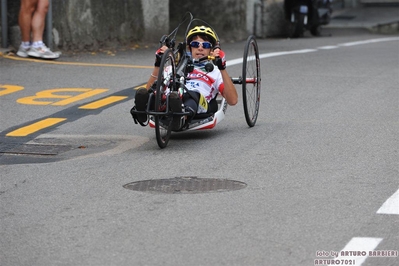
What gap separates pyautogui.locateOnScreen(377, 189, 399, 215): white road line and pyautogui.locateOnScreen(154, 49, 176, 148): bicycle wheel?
2.44m

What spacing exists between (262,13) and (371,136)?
13569 millimetres

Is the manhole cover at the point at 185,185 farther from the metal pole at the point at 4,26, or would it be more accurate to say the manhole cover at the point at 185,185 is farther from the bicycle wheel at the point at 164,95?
the metal pole at the point at 4,26

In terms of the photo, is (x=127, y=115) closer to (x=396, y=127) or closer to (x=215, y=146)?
(x=215, y=146)

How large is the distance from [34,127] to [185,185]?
3226 mm

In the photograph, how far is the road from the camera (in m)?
6.00

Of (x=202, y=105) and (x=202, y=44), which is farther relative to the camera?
(x=202, y=44)

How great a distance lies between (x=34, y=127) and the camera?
10.5 meters

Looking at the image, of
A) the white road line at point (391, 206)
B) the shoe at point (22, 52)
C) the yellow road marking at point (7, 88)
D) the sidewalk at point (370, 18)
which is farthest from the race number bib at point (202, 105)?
the sidewalk at point (370, 18)

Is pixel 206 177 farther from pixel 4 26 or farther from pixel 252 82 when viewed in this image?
pixel 4 26

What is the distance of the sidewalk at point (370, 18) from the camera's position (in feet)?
84.3

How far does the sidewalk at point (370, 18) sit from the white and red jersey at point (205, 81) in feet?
52.4

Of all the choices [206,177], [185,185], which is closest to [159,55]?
[206,177]

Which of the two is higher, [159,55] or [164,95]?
[159,55]

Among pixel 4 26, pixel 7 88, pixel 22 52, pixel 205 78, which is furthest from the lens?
pixel 4 26
